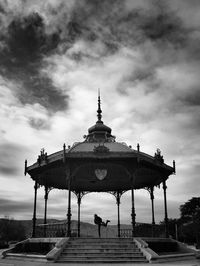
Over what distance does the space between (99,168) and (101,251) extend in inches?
341

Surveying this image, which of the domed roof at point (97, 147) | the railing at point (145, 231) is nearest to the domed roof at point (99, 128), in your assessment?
the domed roof at point (97, 147)

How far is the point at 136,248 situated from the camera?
1950cm

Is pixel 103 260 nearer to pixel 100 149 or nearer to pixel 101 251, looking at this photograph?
pixel 101 251

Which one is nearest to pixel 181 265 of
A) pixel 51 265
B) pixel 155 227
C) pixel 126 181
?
pixel 51 265

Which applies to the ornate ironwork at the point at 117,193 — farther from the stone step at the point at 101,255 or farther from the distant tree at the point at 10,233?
the distant tree at the point at 10,233

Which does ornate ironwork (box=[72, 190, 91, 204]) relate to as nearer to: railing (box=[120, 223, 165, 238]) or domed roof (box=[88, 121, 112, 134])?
domed roof (box=[88, 121, 112, 134])

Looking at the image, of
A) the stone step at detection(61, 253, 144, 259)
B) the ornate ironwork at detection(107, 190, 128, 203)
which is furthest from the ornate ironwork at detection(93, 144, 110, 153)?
the ornate ironwork at detection(107, 190, 128, 203)

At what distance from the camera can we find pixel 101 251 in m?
19.1

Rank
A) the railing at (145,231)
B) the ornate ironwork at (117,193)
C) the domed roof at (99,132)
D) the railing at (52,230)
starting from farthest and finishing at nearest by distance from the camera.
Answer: the ornate ironwork at (117,193) < the domed roof at (99,132) < the railing at (52,230) < the railing at (145,231)

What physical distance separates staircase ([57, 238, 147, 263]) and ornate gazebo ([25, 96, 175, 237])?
231cm

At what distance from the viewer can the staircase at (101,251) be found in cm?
1808

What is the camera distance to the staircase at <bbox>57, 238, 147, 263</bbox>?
1808cm

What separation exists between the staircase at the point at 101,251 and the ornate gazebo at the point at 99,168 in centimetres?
231

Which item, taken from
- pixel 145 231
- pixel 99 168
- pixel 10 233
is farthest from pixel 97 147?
pixel 10 233
